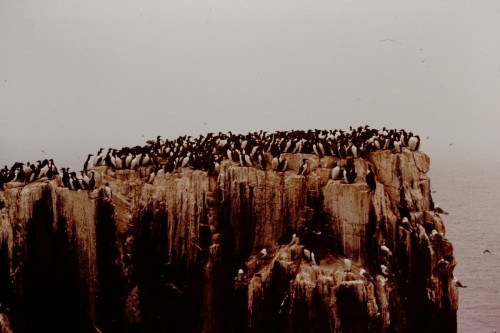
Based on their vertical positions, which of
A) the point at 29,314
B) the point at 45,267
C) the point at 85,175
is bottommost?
the point at 29,314

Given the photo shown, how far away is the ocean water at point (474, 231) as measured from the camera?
1598 inches

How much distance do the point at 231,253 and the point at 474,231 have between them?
3144 centimetres

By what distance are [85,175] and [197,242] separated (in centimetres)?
489

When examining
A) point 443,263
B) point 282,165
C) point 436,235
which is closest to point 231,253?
point 282,165

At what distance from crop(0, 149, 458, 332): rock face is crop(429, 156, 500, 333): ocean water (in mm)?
14411

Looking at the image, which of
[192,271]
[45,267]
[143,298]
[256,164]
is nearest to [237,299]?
[192,271]

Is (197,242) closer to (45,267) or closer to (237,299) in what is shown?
(237,299)

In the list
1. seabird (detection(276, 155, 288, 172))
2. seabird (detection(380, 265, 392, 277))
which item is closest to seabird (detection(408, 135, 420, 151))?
seabird (detection(276, 155, 288, 172))

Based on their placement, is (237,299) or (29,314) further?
(237,299)

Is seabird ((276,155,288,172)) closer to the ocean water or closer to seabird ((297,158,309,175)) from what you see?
seabird ((297,158,309,175))

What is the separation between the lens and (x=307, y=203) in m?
26.0

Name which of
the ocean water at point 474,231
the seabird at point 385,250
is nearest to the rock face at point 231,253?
the seabird at point 385,250

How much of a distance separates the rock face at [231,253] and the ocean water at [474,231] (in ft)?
47.3

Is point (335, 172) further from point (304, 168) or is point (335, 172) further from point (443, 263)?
point (443, 263)
